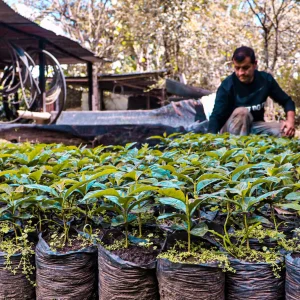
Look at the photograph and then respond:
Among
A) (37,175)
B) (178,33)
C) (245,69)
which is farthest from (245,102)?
(178,33)

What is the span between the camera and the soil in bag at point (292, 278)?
929 mm

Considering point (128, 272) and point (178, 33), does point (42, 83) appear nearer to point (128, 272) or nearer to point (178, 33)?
point (178, 33)

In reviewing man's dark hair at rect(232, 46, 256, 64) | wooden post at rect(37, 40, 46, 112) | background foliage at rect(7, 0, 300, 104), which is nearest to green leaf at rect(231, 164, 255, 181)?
man's dark hair at rect(232, 46, 256, 64)

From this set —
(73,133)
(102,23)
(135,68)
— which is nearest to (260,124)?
(73,133)

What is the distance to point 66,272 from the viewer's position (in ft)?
3.73

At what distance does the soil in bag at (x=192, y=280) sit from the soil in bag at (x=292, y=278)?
0.16 m

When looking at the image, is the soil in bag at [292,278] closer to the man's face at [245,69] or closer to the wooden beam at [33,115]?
the man's face at [245,69]

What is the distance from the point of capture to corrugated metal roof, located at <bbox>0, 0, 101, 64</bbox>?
611 cm

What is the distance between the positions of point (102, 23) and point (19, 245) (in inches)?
579

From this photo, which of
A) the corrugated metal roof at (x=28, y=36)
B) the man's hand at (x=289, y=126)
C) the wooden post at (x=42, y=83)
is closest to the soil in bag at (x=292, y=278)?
the man's hand at (x=289, y=126)

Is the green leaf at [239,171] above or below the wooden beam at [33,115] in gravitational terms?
below

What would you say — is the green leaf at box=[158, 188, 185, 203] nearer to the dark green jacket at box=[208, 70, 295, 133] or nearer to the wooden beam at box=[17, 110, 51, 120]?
the dark green jacket at box=[208, 70, 295, 133]

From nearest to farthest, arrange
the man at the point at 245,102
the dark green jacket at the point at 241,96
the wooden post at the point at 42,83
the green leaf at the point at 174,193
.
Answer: the green leaf at the point at 174,193 → the man at the point at 245,102 → the dark green jacket at the point at 241,96 → the wooden post at the point at 42,83

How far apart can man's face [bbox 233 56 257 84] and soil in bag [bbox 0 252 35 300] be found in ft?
10.6
